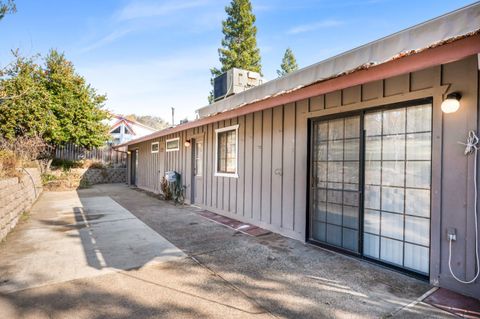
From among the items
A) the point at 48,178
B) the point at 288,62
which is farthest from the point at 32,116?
the point at 288,62

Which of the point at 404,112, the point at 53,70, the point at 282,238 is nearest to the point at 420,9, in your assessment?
the point at 404,112

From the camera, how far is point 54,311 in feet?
7.40

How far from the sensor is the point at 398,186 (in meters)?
3.13

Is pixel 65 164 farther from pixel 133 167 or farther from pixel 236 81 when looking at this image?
pixel 236 81

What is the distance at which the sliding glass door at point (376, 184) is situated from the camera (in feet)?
9.62

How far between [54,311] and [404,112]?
4.09 meters

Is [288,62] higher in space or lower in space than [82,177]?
higher

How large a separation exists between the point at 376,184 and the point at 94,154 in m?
17.9

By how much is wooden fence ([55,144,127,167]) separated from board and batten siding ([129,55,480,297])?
11.0 meters

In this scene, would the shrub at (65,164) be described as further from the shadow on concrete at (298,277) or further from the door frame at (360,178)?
the door frame at (360,178)

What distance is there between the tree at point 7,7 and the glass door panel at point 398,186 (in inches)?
248

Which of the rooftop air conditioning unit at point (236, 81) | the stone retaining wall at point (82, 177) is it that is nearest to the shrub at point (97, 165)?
the stone retaining wall at point (82, 177)

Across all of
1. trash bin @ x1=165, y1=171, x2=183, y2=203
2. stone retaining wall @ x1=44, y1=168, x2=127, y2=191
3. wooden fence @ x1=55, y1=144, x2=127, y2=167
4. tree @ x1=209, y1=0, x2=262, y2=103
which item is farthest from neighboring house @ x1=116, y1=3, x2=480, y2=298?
tree @ x1=209, y1=0, x2=262, y2=103

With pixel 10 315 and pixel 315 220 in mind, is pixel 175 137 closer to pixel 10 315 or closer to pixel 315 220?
pixel 315 220
